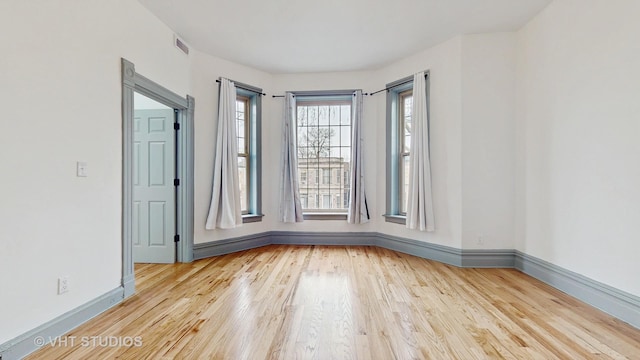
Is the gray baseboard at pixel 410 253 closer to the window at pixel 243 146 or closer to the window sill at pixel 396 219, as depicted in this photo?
the window sill at pixel 396 219

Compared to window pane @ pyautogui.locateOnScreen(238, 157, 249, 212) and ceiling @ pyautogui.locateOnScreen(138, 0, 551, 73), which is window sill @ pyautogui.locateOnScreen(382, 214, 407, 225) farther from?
ceiling @ pyautogui.locateOnScreen(138, 0, 551, 73)

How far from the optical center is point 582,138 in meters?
2.62

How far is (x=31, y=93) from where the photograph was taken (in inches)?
73.1

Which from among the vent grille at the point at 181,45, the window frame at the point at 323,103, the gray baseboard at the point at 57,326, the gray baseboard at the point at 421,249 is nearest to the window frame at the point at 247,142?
the window frame at the point at 323,103

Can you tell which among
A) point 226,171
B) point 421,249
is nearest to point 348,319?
point 421,249

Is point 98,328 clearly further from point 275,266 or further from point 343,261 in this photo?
point 343,261

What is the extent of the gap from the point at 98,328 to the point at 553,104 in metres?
4.45

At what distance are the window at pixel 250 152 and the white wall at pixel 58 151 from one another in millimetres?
2012

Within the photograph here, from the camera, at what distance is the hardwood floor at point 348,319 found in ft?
6.08

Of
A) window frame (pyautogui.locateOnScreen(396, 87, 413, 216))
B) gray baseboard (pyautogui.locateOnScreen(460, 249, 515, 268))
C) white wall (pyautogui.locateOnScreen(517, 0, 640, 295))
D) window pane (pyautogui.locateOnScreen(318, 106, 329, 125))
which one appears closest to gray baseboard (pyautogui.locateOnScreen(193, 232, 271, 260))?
window pane (pyautogui.locateOnScreen(318, 106, 329, 125))

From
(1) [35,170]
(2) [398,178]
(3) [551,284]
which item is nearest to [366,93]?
(2) [398,178]

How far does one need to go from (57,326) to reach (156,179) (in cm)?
203

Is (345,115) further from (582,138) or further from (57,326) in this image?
(57,326)

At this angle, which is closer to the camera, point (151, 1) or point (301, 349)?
point (301, 349)
